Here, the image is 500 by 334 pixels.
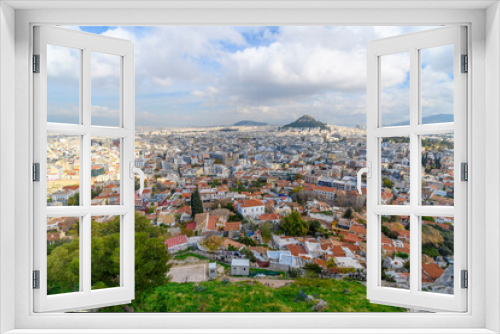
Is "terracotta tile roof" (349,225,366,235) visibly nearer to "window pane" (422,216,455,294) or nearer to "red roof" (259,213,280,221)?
"red roof" (259,213,280,221)

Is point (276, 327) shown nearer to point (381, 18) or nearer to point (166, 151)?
point (381, 18)

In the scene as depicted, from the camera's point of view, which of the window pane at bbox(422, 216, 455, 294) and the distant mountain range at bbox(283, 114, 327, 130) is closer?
the window pane at bbox(422, 216, 455, 294)

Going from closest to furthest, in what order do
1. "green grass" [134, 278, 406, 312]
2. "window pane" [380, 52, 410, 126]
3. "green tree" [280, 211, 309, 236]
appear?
"window pane" [380, 52, 410, 126], "green grass" [134, 278, 406, 312], "green tree" [280, 211, 309, 236]

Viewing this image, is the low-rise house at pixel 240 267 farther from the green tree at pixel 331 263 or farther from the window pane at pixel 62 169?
the window pane at pixel 62 169

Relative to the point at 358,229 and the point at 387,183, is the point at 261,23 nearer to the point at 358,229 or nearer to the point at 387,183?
the point at 387,183

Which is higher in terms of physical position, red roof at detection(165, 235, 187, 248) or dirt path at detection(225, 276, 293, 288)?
red roof at detection(165, 235, 187, 248)

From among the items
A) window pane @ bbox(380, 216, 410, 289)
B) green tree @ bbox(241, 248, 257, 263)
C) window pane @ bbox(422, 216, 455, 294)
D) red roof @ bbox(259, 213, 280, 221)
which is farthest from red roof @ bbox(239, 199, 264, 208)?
window pane @ bbox(422, 216, 455, 294)

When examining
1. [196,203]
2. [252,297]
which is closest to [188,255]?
[196,203]
